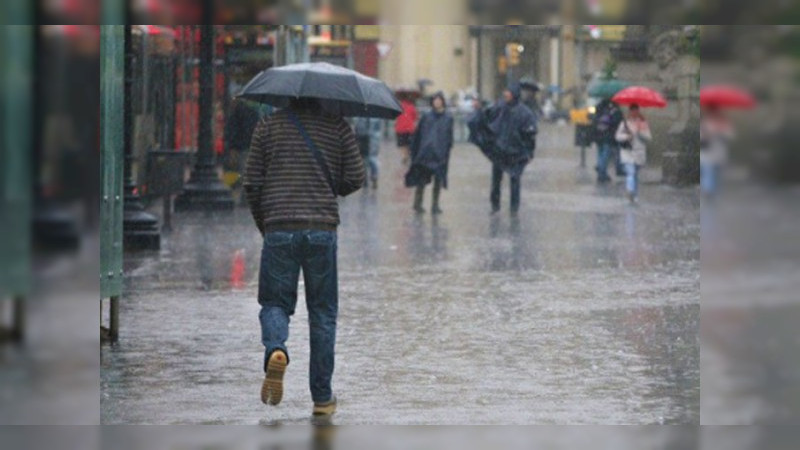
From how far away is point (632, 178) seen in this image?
15.8 meters

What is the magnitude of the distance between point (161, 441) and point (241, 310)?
416 cm

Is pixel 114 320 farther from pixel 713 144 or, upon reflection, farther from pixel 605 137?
pixel 605 137

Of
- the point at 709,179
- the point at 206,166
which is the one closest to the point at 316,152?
the point at 709,179

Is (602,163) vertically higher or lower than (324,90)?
lower

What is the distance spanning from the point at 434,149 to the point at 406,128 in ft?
1.72

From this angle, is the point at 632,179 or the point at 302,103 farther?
the point at 632,179

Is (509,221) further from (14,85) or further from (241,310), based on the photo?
(14,85)

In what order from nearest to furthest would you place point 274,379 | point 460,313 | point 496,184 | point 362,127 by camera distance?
point 274,379, point 460,313, point 496,184, point 362,127

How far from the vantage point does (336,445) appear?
26.0ft

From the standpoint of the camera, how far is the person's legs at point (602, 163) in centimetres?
1549

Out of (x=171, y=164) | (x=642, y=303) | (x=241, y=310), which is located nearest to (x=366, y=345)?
(x=241, y=310)

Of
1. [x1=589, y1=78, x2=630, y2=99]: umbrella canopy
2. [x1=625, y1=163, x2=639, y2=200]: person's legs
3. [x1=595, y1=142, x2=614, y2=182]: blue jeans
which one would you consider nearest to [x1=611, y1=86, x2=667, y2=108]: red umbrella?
[x1=589, y1=78, x2=630, y2=99]: umbrella canopy

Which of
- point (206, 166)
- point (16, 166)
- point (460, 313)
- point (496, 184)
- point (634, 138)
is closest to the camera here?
point (16, 166)

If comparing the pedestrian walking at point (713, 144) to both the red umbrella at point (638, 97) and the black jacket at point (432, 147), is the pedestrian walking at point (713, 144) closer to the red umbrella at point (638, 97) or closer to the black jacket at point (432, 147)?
the red umbrella at point (638, 97)
